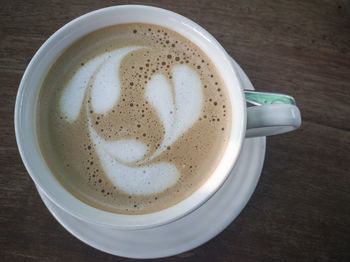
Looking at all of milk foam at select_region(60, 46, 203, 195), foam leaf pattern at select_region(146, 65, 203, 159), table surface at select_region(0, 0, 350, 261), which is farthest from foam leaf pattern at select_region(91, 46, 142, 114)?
table surface at select_region(0, 0, 350, 261)

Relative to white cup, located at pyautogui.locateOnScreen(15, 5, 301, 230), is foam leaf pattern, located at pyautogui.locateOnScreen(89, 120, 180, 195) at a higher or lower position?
lower

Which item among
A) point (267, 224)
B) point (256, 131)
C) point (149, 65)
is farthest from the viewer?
point (267, 224)

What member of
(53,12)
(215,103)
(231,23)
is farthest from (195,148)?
(53,12)

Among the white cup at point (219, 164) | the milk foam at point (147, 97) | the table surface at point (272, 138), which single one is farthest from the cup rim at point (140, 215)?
the table surface at point (272, 138)

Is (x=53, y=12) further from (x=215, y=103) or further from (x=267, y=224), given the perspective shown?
(x=267, y=224)

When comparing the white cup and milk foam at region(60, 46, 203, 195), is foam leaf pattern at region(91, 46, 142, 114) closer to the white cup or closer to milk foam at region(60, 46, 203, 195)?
milk foam at region(60, 46, 203, 195)

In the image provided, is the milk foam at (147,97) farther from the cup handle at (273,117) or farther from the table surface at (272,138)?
the table surface at (272,138)
